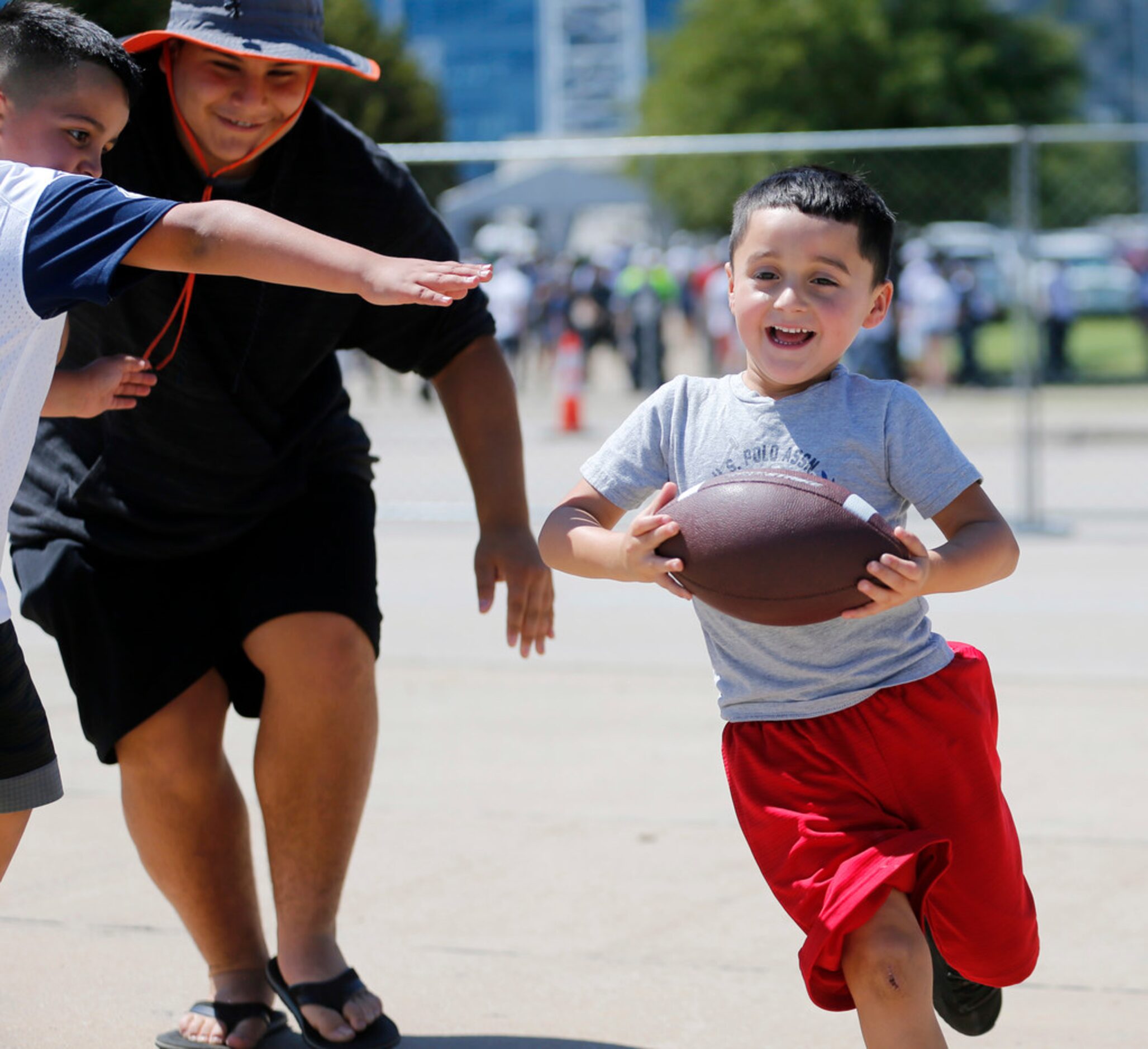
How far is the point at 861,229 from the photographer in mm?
2697

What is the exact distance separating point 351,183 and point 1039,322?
66.3 feet

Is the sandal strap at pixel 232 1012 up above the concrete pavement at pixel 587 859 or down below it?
above

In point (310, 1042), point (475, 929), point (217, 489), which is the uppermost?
point (217, 489)

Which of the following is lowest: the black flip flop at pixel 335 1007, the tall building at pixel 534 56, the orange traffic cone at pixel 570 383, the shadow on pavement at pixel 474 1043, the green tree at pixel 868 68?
the tall building at pixel 534 56

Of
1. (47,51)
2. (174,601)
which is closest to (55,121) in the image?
(47,51)

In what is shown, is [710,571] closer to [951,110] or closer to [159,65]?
[159,65]

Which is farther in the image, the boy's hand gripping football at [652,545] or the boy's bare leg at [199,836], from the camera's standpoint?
the boy's bare leg at [199,836]

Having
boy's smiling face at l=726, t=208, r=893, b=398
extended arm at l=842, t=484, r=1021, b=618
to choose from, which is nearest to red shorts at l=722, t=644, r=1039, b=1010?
extended arm at l=842, t=484, r=1021, b=618

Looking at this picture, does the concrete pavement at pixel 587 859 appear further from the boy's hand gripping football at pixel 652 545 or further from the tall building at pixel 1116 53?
the tall building at pixel 1116 53

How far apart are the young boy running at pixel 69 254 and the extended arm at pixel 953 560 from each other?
762 mm

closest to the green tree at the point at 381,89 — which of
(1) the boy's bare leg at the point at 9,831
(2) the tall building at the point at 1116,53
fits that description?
(2) the tall building at the point at 1116,53

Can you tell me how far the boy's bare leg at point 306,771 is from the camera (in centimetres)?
312

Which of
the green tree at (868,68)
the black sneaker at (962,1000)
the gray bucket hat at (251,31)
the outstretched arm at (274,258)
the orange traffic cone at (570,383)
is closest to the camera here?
the outstretched arm at (274,258)

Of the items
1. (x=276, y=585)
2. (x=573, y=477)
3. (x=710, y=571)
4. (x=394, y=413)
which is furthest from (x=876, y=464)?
(x=394, y=413)
